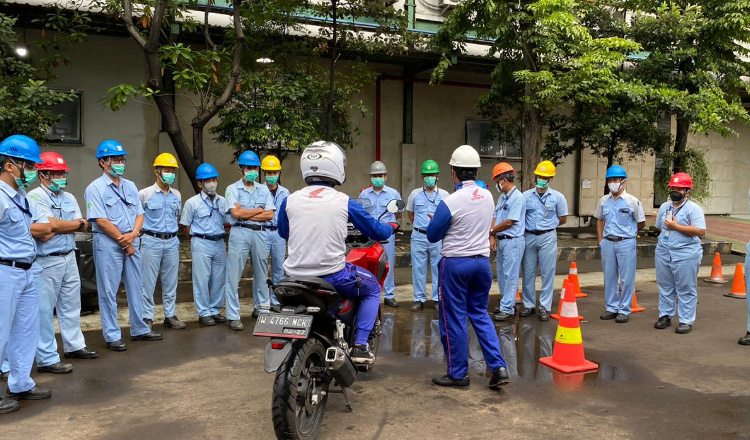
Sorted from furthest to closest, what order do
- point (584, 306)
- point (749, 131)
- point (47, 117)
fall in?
point (749, 131), point (47, 117), point (584, 306)

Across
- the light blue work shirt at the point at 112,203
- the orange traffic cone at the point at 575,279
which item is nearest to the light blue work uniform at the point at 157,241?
the light blue work shirt at the point at 112,203

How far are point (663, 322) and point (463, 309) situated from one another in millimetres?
3626

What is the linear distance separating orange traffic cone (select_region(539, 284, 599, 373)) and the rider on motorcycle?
2.23m

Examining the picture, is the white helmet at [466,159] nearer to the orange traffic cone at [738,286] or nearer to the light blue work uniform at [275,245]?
the light blue work uniform at [275,245]

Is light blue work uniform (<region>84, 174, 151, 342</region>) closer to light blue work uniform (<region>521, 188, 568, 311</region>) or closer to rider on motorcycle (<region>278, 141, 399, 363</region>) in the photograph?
rider on motorcycle (<region>278, 141, 399, 363</region>)

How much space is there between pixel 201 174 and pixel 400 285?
4072 mm

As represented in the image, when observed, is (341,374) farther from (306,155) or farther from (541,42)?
Result: (541,42)

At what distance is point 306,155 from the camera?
473cm

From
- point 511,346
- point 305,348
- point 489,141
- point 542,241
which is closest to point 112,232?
point 305,348

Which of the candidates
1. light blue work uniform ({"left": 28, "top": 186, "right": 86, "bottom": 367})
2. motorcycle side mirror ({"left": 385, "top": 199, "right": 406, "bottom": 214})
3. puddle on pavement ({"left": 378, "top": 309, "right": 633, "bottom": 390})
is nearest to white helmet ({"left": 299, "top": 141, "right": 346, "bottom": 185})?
motorcycle side mirror ({"left": 385, "top": 199, "right": 406, "bottom": 214})

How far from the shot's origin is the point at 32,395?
16.9 ft

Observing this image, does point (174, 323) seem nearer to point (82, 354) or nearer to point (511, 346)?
point (82, 354)

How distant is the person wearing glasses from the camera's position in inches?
256

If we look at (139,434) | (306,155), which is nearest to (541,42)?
(306,155)
